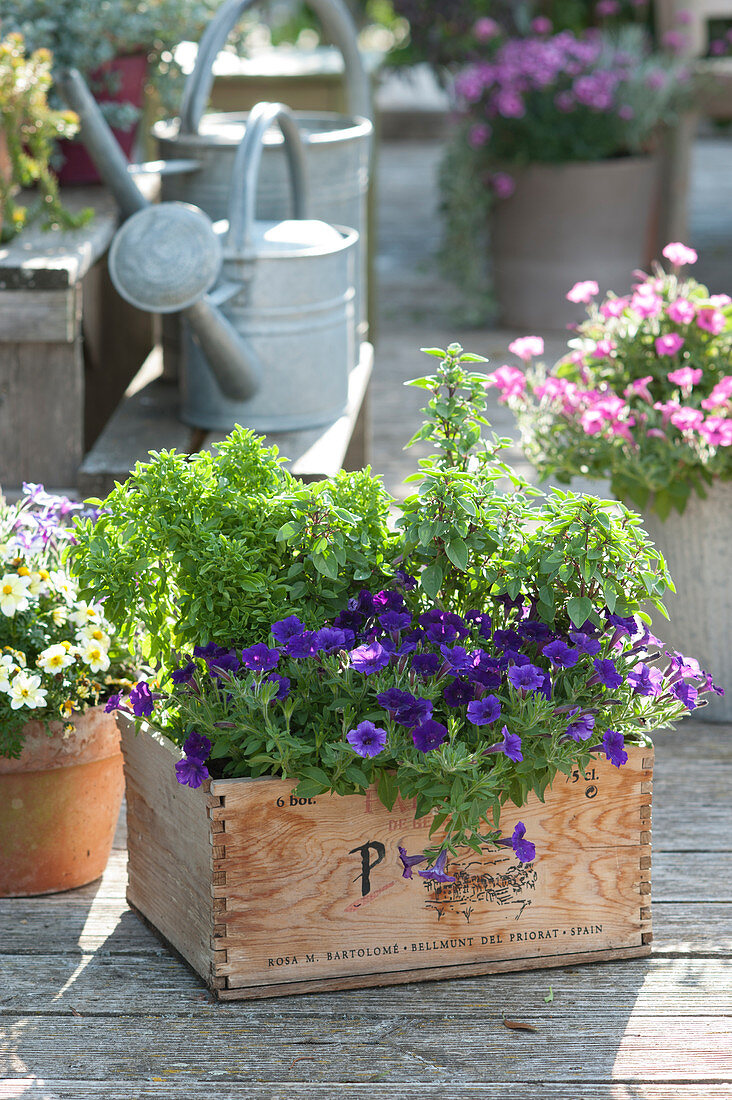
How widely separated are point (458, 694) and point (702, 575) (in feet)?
3.02

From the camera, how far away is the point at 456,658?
Answer: 1.45 m

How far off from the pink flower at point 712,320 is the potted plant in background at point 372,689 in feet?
2.57

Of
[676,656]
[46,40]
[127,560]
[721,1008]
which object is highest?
[46,40]

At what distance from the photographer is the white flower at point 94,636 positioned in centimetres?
163

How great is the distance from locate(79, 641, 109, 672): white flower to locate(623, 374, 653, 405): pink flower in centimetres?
94

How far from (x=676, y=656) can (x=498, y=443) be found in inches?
12.8

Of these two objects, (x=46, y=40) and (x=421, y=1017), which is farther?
(x=46, y=40)

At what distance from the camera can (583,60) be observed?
4.66 m

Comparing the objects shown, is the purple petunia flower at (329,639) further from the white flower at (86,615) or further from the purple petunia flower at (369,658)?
the white flower at (86,615)

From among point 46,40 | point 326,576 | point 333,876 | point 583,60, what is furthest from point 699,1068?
point 583,60

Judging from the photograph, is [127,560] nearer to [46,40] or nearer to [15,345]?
[15,345]

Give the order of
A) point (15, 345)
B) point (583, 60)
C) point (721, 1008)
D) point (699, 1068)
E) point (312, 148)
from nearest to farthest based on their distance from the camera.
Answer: point (699, 1068)
point (721, 1008)
point (15, 345)
point (312, 148)
point (583, 60)

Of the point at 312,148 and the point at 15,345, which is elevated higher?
the point at 312,148

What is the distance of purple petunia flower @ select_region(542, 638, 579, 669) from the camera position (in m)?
1.44
